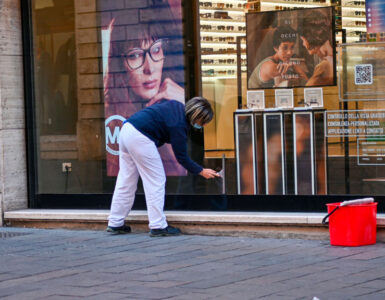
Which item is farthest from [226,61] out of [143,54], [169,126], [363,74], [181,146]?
[363,74]

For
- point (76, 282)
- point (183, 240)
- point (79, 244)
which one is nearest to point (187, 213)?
point (183, 240)

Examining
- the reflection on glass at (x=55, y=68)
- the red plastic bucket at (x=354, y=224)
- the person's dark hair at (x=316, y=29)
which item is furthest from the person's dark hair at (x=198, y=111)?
the reflection on glass at (x=55, y=68)

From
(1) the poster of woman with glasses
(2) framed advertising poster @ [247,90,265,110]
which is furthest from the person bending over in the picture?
(1) the poster of woman with glasses

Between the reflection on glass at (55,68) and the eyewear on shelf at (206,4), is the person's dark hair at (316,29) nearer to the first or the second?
the eyewear on shelf at (206,4)

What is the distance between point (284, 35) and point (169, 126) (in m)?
1.56

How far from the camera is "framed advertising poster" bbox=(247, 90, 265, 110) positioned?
8.69m

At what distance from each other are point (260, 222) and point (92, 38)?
2.98 m

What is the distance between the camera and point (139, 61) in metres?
9.29

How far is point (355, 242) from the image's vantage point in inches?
290

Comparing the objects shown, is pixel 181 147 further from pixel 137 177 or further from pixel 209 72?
pixel 209 72

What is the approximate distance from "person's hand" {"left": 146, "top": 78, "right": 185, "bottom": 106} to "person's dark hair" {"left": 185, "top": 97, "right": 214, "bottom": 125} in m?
1.03

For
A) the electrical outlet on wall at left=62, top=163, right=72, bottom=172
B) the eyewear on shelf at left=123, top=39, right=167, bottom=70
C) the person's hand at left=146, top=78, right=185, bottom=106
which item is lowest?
the electrical outlet on wall at left=62, top=163, right=72, bottom=172

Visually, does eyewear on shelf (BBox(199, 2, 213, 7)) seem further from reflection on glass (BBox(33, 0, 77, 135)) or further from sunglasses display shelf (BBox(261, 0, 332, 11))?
reflection on glass (BBox(33, 0, 77, 135))

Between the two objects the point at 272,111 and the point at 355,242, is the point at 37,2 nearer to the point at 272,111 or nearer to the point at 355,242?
the point at 272,111
